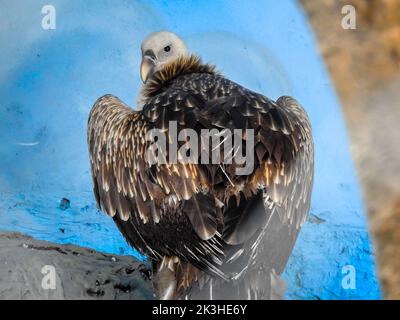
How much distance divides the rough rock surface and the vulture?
415mm

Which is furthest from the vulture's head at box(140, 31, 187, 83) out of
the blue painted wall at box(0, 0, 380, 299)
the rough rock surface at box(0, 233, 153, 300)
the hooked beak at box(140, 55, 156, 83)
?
the rough rock surface at box(0, 233, 153, 300)

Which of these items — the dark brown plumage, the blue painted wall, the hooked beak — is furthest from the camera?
the blue painted wall

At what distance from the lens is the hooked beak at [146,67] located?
17.0 ft

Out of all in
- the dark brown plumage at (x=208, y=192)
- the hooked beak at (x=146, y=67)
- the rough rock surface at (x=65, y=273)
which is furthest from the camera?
the hooked beak at (x=146, y=67)

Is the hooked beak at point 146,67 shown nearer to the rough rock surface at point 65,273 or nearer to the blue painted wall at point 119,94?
the blue painted wall at point 119,94

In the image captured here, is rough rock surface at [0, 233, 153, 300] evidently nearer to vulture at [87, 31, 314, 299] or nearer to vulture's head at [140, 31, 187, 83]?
vulture at [87, 31, 314, 299]

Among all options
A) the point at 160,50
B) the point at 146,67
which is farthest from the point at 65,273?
the point at 160,50

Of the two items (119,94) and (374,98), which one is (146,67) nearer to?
(119,94)

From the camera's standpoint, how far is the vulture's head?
5266 millimetres

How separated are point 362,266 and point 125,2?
6.37ft

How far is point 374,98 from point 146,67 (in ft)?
4.10

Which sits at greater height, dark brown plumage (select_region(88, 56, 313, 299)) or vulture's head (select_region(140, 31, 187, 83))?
vulture's head (select_region(140, 31, 187, 83))

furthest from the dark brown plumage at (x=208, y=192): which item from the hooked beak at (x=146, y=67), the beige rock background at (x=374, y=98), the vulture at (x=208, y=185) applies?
the beige rock background at (x=374, y=98)
